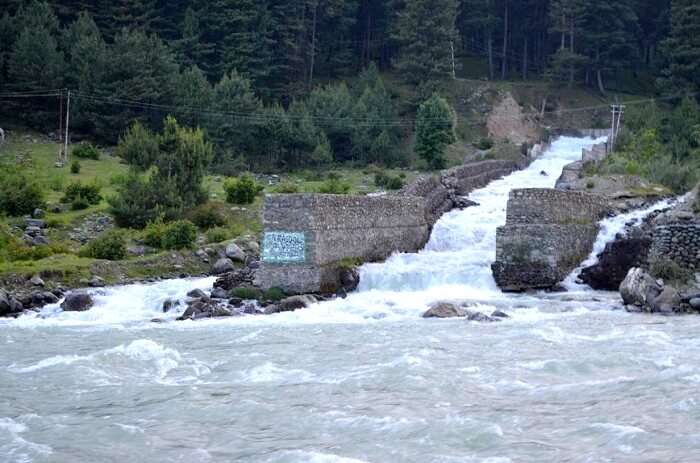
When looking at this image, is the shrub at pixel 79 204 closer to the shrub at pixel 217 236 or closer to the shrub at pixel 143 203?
the shrub at pixel 143 203

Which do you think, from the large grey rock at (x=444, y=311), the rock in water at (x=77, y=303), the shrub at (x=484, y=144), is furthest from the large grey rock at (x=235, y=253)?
the shrub at (x=484, y=144)

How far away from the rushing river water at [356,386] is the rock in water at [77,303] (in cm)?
58

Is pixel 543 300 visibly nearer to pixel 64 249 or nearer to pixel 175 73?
pixel 64 249

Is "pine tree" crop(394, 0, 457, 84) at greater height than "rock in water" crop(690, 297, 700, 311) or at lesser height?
greater

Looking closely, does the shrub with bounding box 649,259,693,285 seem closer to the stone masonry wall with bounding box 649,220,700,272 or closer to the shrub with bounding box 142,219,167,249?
the stone masonry wall with bounding box 649,220,700,272

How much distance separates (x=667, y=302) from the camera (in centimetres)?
2412

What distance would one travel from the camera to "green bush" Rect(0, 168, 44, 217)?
35656mm

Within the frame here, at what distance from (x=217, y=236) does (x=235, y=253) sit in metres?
2.43

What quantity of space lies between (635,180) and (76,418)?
92.0ft

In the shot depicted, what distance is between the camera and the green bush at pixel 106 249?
3209 cm

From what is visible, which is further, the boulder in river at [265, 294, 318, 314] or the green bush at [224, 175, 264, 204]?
the green bush at [224, 175, 264, 204]

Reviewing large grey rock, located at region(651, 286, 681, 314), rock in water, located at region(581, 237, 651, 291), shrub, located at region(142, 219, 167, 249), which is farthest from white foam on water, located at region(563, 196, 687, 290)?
shrub, located at region(142, 219, 167, 249)

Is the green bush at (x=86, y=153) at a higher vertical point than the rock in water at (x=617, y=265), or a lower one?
higher

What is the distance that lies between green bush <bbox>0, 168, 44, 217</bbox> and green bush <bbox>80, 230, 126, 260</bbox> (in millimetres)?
4547
